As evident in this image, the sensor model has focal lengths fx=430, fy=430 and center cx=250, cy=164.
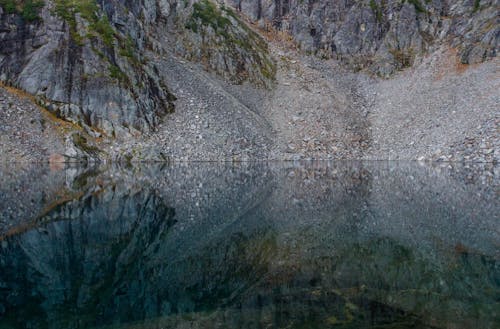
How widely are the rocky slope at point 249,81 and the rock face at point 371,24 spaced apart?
0.32m

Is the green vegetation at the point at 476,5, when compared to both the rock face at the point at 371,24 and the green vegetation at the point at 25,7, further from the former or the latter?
the green vegetation at the point at 25,7

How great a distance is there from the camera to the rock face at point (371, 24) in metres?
87.6

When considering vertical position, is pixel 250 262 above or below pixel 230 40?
below

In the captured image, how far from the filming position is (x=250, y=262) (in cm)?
1284

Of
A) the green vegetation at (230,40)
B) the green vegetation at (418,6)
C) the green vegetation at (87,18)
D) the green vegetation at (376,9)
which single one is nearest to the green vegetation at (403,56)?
the green vegetation at (376,9)


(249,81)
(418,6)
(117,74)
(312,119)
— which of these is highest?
(418,6)

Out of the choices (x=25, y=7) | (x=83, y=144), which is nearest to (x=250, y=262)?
(x=83, y=144)

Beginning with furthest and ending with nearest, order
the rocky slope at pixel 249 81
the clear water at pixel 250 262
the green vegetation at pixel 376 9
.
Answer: the green vegetation at pixel 376 9 < the rocky slope at pixel 249 81 < the clear water at pixel 250 262

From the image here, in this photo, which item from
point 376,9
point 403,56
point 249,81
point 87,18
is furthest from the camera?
point 376,9

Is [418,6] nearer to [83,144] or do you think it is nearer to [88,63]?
[88,63]

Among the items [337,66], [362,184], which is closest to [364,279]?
[362,184]

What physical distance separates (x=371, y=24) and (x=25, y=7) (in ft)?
224

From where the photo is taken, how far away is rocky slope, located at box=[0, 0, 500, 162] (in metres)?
63.1

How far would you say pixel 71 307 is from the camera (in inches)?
358
